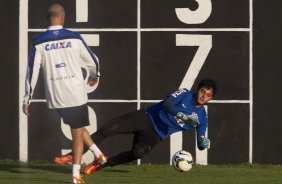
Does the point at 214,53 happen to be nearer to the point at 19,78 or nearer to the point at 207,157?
the point at 207,157

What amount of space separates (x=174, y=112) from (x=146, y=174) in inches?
37.6

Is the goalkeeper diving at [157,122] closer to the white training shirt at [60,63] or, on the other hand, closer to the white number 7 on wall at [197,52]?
the white number 7 on wall at [197,52]

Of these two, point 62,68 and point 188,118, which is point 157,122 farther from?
point 62,68

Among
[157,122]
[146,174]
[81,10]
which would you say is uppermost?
[81,10]

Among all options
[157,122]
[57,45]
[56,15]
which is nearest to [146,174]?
[157,122]

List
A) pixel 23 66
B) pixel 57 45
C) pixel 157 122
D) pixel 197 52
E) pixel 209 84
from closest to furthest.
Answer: pixel 57 45
pixel 209 84
pixel 157 122
pixel 197 52
pixel 23 66

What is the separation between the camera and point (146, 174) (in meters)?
11.9

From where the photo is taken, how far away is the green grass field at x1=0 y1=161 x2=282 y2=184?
11006mm

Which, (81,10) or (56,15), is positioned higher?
(81,10)

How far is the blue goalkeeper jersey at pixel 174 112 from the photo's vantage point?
1135 cm

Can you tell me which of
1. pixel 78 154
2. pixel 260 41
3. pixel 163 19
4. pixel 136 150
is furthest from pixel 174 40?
pixel 78 154

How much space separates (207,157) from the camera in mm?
12891

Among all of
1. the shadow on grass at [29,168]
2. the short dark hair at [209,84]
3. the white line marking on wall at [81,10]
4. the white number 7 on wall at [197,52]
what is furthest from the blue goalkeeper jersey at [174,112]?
the white line marking on wall at [81,10]

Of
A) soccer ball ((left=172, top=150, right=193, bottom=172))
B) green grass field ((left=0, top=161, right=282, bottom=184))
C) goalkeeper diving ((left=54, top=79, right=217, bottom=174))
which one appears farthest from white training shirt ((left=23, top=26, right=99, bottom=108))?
soccer ball ((left=172, top=150, right=193, bottom=172))
